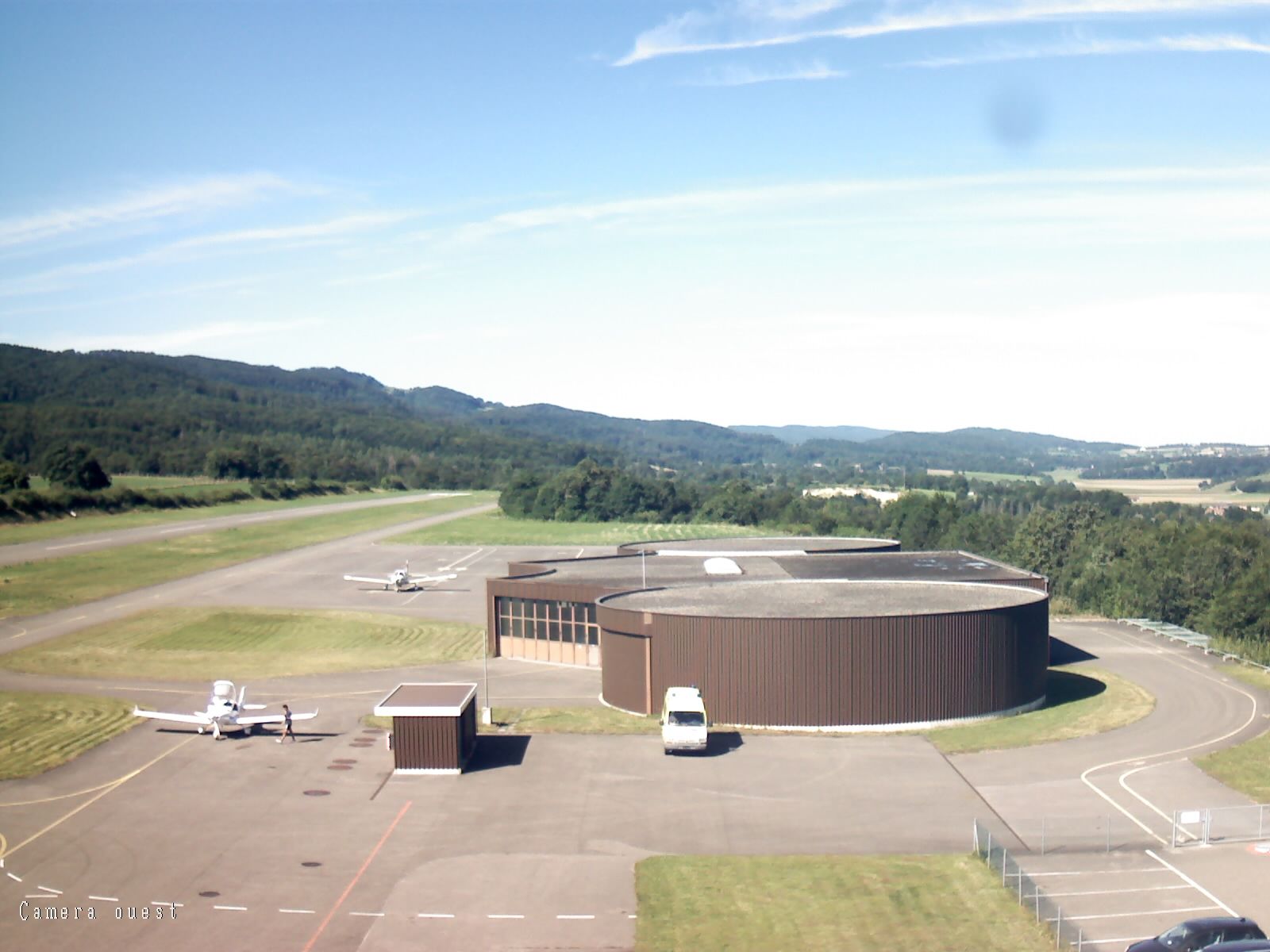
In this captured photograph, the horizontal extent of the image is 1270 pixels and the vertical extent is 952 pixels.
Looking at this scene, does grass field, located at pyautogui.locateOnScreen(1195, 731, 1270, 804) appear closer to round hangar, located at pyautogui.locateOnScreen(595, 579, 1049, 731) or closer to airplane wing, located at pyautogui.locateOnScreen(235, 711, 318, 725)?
round hangar, located at pyautogui.locateOnScreen(595, 579, 1049, 731)

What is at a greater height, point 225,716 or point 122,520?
point 122,520

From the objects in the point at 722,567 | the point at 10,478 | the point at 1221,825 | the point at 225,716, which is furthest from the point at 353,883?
the point at 10,478

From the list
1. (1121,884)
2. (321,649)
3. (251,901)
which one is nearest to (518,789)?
(251,901)

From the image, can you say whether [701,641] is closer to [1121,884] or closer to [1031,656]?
[1031,656]

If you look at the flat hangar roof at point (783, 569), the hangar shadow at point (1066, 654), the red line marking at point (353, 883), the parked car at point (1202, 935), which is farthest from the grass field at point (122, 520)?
the parked car at point (1202, 935)

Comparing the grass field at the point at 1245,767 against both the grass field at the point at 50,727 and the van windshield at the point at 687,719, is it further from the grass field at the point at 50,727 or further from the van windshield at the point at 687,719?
the grass field at the point at 50,727

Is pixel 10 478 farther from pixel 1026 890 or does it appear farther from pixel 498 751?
pixel 1026 890
